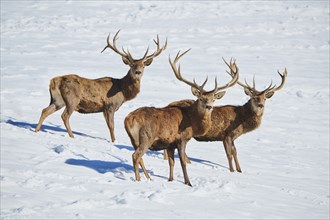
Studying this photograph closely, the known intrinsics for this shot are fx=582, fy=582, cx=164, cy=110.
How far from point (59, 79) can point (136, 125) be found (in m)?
4.24

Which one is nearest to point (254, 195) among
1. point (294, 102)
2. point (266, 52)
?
point (294, 102)

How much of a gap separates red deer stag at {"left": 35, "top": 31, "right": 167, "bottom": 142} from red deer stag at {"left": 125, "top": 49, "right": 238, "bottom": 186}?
10.2 feet

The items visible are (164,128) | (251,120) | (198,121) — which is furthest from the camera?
(251,120)

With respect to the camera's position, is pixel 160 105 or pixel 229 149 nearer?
pixel 229 149

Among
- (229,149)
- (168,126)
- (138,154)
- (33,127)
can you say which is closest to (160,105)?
(33,127)

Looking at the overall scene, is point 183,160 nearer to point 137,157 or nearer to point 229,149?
point 137,157

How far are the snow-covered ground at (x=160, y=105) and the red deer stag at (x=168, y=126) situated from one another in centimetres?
53

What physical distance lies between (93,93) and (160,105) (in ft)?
18.5

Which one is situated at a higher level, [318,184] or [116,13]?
[116,13]

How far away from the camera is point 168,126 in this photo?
32.8ft

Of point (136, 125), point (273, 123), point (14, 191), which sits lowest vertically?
point (273, 123)

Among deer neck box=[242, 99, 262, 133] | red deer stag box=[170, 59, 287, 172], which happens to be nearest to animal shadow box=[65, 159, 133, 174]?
red deer stag box=[170, 59, 287, 172]

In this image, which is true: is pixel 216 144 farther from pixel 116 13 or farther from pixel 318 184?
pixel 116 13

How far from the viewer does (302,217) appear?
893cm
